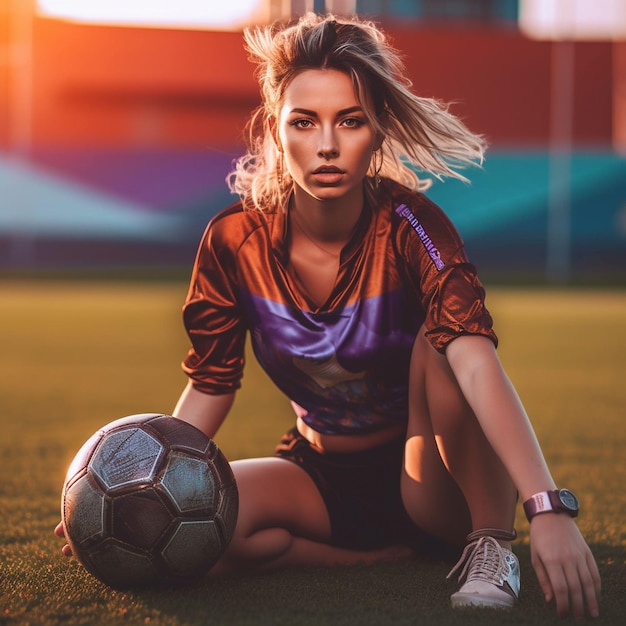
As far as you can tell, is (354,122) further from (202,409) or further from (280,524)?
(280,524)

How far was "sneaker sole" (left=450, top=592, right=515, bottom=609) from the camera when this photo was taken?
2.46m

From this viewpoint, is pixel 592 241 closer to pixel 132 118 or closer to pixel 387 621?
pixel 132 118

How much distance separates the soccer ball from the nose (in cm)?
75

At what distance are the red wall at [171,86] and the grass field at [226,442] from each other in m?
12.8

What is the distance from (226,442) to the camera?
16.9 feet

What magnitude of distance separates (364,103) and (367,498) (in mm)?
1068

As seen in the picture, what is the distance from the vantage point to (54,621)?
2.41m

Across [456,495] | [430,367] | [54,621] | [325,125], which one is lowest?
[54,621]

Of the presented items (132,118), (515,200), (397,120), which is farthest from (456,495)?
(132,118)

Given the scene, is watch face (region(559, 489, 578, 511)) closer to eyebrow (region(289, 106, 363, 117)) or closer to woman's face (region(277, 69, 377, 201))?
woman's face (region(277, 69, 377, 201))

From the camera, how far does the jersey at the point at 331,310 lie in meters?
2.78

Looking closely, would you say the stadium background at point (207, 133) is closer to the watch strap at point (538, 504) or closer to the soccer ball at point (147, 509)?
the soccer ball at point (147, 509)

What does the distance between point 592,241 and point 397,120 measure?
20.8 m

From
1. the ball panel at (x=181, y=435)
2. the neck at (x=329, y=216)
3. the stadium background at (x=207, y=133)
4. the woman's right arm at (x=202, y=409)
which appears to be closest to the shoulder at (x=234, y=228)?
the neck at (x=329, y=216)
